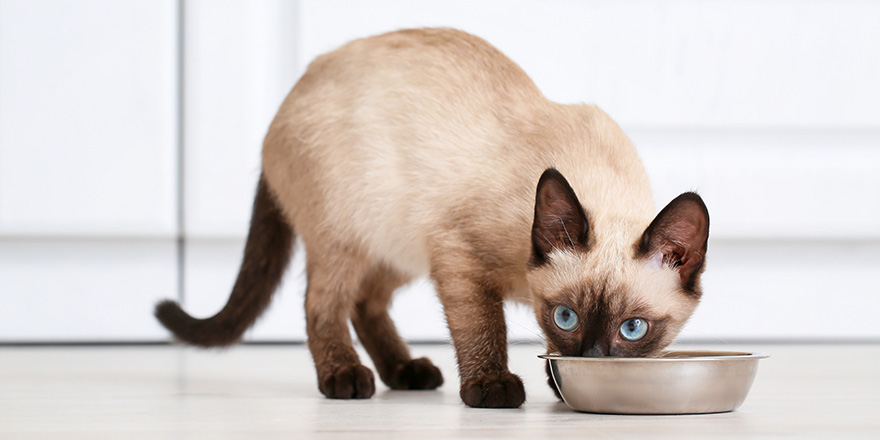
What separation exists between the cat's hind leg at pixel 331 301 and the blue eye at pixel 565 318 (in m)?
0.61

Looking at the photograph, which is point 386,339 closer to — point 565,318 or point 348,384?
point 348,384

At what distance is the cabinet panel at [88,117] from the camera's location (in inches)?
137

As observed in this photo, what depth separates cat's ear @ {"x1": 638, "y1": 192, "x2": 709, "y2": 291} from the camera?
1.48m

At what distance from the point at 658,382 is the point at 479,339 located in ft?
1.40

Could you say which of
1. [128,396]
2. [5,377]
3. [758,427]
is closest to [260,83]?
[5,377]

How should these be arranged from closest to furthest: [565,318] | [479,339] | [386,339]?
[565,318]
[479,339]
[386,339]

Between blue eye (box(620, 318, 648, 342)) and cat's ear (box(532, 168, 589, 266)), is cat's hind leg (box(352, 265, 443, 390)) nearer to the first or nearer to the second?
cat's ear (box(532, 168, 589, 266))

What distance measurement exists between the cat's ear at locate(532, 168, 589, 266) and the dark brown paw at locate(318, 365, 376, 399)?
0.51 metres

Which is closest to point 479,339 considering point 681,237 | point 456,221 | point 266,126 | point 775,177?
point 456,221

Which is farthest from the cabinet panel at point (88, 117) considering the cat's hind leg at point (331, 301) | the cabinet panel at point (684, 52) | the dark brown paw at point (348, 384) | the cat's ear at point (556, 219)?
the cat's ear at point (556, 219)

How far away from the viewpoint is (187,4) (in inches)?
141

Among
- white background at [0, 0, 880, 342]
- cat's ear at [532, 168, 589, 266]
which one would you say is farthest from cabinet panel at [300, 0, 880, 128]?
cat's ear at [532, 168, 589, 266]

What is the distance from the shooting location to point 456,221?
1875 mm

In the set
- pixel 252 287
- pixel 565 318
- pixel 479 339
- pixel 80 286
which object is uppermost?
pixel 565 318
